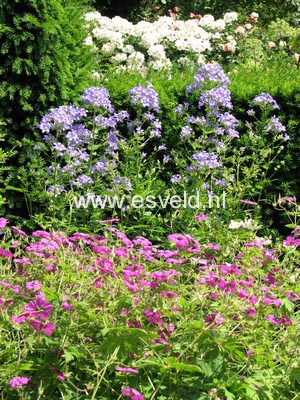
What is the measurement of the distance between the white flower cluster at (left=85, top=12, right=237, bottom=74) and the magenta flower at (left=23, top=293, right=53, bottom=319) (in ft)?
17.8

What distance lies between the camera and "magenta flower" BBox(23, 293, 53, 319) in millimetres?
2352

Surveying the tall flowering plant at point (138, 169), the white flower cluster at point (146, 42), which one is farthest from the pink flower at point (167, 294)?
the white flower cluster at point (146, 42)

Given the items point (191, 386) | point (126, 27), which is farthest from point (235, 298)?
point (126, 27)

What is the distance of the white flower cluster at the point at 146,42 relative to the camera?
799 centimetres

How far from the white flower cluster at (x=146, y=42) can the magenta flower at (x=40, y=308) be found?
544cm

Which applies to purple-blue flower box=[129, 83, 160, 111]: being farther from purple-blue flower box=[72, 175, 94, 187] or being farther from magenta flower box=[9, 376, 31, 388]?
magenta flower box=[9, 376, 31, 388]

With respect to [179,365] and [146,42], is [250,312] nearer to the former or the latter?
[179,365]

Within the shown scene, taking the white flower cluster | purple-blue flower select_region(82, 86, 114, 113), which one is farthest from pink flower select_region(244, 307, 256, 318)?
the white flower cluster

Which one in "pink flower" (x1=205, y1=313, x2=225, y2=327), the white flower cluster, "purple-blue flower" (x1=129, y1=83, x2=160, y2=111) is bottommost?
"pink flower" (x1=205, y1=313, x2=225, y2=327)

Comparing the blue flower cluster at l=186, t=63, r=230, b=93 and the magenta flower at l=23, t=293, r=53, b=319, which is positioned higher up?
the blue flower cluster at l=186, t=63, r=230, b=93

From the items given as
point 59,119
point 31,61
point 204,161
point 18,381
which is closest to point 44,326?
point 18,381

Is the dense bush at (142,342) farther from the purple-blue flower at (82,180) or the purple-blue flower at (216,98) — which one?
the purple-blue flower at (216,98)

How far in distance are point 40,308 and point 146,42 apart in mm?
6311

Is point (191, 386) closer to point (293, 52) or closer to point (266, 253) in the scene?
point (266, 253)
